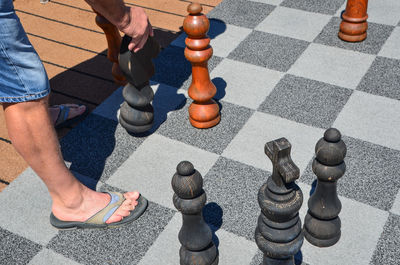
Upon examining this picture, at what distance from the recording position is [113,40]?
7.24ft

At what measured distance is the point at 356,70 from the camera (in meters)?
2.31

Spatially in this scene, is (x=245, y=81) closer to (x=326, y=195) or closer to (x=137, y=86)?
(x=137, y=86)

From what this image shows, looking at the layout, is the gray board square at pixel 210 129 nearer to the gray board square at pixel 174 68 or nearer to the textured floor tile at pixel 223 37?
the gray board square at pixel 174 68

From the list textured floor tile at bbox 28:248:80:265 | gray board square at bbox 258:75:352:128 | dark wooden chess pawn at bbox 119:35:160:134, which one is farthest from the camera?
gray board square at bbox 258:75:352:128

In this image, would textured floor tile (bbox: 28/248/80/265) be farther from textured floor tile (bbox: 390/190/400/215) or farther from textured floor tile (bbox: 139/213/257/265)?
textured floor tile (bbox: 390/190/400/215)

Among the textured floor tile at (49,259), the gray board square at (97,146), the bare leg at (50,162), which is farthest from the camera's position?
the gray board square at (97,146)

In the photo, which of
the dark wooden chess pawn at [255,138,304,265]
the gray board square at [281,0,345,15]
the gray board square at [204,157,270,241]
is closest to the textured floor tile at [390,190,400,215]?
the gray board square at [204,157,270,241]

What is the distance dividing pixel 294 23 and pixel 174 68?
79 centimetres

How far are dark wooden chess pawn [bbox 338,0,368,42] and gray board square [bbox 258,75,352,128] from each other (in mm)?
431

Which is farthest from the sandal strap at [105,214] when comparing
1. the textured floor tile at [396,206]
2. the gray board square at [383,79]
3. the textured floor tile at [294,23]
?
the textured floor tile at [294,23]

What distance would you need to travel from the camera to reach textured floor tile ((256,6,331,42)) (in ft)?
8.57

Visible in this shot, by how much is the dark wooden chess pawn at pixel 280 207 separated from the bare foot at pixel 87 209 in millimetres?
572

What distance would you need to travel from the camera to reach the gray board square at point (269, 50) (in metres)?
2.40

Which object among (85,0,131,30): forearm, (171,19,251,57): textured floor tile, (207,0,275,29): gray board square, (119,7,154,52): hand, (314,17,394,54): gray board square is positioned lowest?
(314,17,394,54): gray board square
